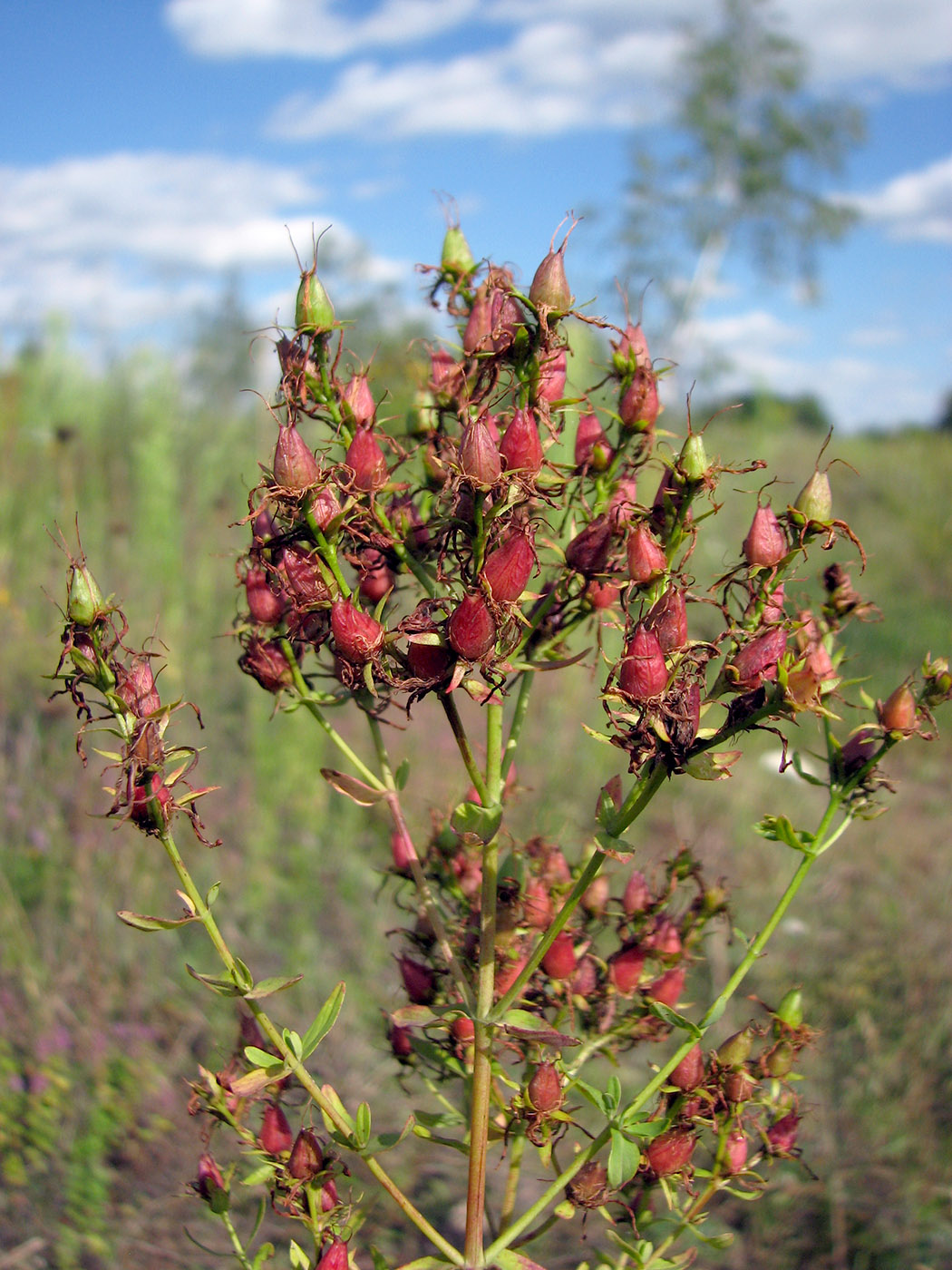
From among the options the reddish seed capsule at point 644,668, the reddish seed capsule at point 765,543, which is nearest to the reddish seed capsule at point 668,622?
the reddish seed capsule at point 644,668

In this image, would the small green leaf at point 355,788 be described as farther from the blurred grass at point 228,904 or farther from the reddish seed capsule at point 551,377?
the reddish seed capsule at point 551,377

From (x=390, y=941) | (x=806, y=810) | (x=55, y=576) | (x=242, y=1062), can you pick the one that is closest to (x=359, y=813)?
(x=390, y=941)

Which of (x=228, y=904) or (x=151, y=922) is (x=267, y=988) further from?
(x=228, y=904)

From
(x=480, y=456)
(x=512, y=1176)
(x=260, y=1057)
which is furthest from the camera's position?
(x=512, y=1176)

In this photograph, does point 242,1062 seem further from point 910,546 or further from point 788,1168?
point 910,546

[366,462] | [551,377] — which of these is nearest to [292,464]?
[366,462]
